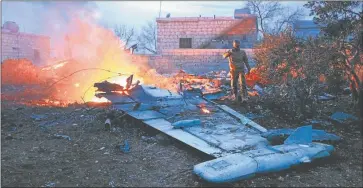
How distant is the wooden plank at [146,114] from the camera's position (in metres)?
6.78

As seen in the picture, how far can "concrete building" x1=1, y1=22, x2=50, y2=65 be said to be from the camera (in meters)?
23.8

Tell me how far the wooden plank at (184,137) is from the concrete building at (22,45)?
20.8m

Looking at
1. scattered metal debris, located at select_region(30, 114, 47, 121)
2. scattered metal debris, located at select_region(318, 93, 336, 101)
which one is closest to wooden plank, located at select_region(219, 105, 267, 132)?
scattered metal debris, located at select_region(318, 93, 336, 101)

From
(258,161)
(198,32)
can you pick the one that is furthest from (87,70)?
(258,161)

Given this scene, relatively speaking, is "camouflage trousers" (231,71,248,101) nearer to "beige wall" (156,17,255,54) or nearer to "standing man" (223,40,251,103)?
"standing man" (223,40,251,103)

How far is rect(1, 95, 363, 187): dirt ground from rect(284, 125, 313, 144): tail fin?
0.45 metres

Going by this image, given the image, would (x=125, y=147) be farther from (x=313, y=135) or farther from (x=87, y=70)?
(x=87, y=70)

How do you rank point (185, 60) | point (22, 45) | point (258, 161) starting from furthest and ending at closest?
point (22, 45)
point (185, 60)
point (258, 161)

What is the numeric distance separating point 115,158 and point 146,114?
83.8 inches

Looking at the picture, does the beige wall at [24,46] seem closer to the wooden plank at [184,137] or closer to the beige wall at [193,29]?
the beige wall at [193,29]

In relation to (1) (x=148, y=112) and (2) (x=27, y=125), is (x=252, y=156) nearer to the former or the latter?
(1) (x=148, y=112)

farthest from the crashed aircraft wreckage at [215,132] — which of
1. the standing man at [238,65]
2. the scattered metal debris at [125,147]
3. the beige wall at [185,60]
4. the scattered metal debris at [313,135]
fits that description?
the beige wall at [185,60]

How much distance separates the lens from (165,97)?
808 centimetres

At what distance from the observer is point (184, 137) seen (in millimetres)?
5578
